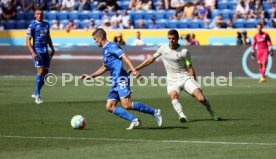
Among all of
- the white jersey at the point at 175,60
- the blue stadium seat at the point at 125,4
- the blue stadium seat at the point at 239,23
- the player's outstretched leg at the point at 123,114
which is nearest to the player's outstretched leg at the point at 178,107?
the white jersey at the point at 175,60

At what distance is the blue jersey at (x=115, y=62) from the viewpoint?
14570mm

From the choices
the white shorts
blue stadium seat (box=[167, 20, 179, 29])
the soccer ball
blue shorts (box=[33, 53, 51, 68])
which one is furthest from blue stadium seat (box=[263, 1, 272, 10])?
the soccer ball

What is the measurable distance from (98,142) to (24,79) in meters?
20.4

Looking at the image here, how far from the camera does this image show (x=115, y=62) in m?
14.7

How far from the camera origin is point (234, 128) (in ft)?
48.6

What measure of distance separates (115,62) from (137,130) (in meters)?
1.23

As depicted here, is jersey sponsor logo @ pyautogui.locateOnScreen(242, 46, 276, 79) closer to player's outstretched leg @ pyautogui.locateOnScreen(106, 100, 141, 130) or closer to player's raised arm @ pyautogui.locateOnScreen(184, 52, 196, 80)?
player's raised arm @ pyautogui.locateOnScreen(184, 52, 196, 80)

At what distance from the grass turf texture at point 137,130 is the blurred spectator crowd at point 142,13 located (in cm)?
1263

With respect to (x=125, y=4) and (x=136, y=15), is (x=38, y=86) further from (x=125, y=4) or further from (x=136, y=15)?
(x=125, y=4)

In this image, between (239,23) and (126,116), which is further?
(239,23)

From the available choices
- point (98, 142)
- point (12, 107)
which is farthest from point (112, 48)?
point (12, 107)

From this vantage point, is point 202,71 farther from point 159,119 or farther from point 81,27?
point 159,119

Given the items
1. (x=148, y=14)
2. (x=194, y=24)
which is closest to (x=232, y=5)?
(x=194, y=24)

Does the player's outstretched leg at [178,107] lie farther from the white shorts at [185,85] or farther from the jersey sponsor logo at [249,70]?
the jersey sponsor logo at [249,70]
